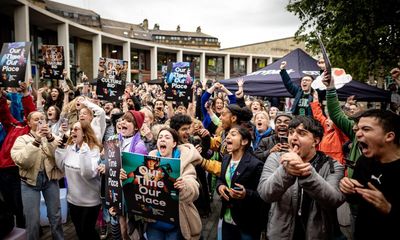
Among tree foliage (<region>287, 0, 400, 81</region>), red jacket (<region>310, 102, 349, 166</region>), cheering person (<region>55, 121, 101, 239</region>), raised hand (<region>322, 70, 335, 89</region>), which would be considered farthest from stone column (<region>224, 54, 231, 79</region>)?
raised hand (<region>322, 70, 335, 89</region>)

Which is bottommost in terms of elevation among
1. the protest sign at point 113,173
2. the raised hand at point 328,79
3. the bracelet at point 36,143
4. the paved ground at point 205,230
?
the paved ground at point 205,230

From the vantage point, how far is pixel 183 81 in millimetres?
8547

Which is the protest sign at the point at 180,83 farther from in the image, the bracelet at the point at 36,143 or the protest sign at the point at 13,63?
the bracelet at the point at 36,143

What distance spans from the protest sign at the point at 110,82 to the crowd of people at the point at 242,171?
7.94 ft

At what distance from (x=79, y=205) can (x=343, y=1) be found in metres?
11.8

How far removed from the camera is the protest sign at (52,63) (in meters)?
8.59

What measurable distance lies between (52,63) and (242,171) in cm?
739

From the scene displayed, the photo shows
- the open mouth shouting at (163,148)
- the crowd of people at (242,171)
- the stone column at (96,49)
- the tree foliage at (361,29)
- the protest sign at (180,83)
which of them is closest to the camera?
the crowd of people at (242,171)

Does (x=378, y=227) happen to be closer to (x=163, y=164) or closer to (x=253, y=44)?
(x=163, y=164)

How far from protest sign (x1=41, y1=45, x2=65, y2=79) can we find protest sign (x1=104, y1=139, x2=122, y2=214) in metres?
5.90

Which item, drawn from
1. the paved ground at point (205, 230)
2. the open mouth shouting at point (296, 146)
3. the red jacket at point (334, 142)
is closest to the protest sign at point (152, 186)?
the open mouth shouting at point (296, 146)

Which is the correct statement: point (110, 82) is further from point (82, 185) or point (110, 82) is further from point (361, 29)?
point (361, 29)

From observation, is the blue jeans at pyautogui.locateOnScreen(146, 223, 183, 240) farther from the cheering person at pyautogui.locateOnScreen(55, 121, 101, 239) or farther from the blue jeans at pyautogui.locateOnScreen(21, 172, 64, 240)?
the blue jeans at pyautogui.locateOnScreen(21, 172, 64, 240)

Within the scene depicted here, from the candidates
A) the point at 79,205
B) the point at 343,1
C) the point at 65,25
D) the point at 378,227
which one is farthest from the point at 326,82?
the point at 65,25
